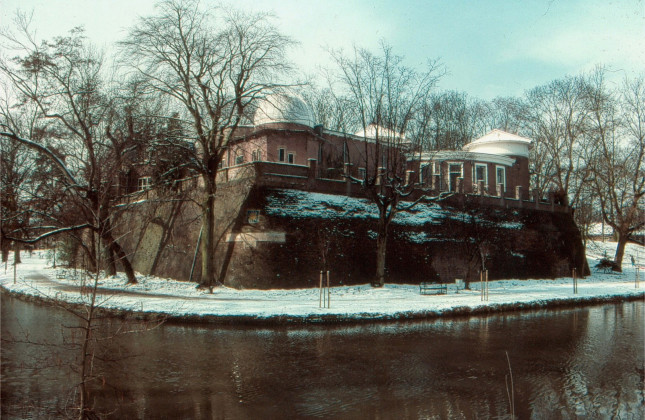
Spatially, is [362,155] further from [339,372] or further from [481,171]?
[339,372]

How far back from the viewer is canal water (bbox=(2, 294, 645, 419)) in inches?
319

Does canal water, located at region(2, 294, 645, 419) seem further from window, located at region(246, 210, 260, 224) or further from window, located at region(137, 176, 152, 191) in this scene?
window, located at region(137, 176, 152, 191)

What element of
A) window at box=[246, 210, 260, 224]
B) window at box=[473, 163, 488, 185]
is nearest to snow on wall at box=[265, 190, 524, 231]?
window at box=[246, 210, 260, 224]

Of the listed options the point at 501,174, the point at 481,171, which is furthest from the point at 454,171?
the point at 501,174

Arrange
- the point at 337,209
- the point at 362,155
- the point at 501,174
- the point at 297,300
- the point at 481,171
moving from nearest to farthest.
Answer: the point at 297,300 < the point at 337,209 < the point at 362,155 < the point at 481,171 < the point at 501,174

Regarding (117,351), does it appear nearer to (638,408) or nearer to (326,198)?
(638,408)

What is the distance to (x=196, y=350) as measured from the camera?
12.7m

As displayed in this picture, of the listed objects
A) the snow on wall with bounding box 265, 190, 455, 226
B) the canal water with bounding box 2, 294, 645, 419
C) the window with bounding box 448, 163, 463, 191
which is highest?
the window with bounding box 448, 163, 463, 191

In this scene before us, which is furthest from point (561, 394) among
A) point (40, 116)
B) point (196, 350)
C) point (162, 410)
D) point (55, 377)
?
point (40, 116)

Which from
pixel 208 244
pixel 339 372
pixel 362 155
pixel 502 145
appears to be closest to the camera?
pixel 339 372

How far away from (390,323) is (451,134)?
136ft

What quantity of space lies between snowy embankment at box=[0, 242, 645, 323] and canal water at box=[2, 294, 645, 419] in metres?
0.94

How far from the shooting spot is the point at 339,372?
10.6m

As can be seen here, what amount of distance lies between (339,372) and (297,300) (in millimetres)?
10377
